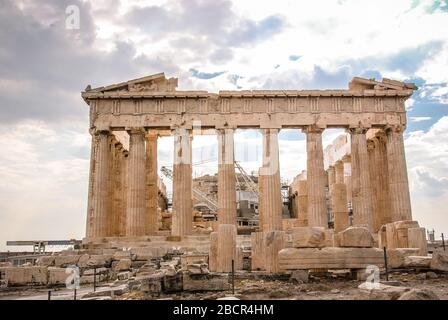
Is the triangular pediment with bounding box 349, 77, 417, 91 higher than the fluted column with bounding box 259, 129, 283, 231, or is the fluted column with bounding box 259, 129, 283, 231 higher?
the triangular pediment with bounding box 349, 77, 417, 91

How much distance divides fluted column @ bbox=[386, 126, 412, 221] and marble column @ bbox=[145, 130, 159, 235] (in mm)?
14165

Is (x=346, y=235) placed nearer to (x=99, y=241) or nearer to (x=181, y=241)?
(x=181, y=241)

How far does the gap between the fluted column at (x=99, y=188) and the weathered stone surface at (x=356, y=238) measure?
55.8ft

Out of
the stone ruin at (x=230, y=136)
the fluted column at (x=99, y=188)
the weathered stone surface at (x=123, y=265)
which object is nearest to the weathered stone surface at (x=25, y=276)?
the weathered stone surface at (x=123, y=265)

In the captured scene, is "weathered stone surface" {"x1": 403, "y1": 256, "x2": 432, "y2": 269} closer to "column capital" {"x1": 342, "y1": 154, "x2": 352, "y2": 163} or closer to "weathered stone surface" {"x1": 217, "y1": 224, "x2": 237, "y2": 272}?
"weathered stone surface" {"x1": 217, "y1": 224, "x2": 237, "y2": 272}

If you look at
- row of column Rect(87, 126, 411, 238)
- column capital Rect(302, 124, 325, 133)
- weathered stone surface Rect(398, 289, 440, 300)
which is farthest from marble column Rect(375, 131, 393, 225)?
weathered stone surface Rect(398, 289, 440, 300)

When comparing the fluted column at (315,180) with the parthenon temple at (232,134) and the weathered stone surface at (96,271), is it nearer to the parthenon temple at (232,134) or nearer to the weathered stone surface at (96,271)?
the parthenon temple at (232,134)

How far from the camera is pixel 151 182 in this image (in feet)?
99.1

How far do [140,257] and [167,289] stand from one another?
9.44 meters

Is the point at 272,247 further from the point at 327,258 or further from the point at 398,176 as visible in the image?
the point at 398,176

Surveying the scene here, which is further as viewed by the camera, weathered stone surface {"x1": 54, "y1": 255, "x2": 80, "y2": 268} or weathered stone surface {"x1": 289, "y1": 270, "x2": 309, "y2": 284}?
weathered stone surface {"x1": 54, "y1": 255, "x2": 80, "y2": 268}

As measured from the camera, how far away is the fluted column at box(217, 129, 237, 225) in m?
27.5
